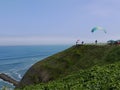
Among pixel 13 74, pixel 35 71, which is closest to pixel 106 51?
pixel 35 71

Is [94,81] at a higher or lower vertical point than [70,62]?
higher

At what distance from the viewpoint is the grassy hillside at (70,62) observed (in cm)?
6531

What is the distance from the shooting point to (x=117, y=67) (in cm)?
4294

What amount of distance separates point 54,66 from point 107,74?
3028 centimetres

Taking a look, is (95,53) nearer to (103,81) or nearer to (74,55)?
(74,55)

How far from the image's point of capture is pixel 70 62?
7000 cm

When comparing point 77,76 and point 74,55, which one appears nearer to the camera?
point 77,76

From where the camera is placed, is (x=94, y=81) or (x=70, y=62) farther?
(x=70, y=62)

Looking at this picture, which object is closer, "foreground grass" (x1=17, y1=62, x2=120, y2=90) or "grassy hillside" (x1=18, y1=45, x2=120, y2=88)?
"foreground grass" (x1=17, y1=62, x2=120, y2=90)

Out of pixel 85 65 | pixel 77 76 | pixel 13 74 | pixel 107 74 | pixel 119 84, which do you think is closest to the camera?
pixel 119 84

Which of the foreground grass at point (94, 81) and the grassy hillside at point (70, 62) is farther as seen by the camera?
the grassy hillside at point (70, 62)

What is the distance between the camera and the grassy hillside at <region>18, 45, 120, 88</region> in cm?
6531

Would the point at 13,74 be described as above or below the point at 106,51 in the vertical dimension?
below

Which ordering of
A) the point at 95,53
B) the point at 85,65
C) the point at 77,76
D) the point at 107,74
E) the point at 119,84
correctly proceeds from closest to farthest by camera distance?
1. the point at 119,84
2. the point at 107,74
3. the point at 77,76
4. the point at 85,65
5. the point at 95,53
